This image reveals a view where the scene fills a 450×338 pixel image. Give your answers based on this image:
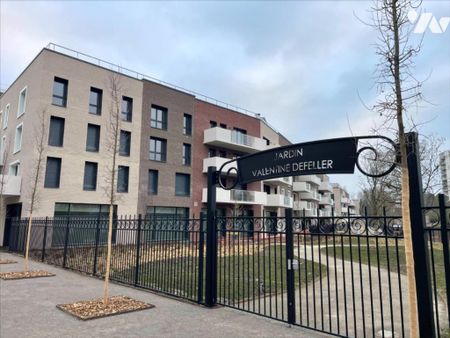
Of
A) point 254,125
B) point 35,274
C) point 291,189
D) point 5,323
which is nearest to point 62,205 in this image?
point 35,274

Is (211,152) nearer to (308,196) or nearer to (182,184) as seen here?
(182,184)

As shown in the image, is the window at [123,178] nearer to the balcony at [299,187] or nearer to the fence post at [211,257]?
the fence post at [211,257]

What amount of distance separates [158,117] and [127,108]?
9.75ft

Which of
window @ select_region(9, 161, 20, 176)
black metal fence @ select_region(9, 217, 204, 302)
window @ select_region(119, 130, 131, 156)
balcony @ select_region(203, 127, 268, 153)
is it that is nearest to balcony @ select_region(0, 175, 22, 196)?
window @ select_region(9, 161, 20, 176)

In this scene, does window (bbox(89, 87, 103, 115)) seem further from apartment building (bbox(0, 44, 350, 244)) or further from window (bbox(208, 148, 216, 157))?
window (bbox(208, 148, 216, 157))

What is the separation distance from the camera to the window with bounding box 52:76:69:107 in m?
23.7

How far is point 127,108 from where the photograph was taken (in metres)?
27.7

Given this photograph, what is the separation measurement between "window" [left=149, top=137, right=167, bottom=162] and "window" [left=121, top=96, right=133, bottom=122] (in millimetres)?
2667

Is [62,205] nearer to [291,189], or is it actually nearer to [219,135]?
[219,135]

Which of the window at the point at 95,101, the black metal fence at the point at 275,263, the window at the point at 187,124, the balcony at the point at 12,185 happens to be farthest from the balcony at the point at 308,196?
the balcony at the point at 12,185

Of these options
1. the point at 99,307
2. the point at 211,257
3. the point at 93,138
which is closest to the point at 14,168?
the point at 93,138

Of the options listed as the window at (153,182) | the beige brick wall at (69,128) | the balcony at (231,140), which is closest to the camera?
the beige brick wall at (69,128)

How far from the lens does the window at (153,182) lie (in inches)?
1120

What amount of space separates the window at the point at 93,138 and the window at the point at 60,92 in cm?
235
